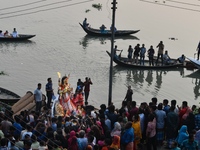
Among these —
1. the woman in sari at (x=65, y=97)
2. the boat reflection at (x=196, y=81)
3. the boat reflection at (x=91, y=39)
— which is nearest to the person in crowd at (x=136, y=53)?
the boat reflection at (x=196, y=81)

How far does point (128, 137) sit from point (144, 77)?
13253 millimetres

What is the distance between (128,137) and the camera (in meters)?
11.2

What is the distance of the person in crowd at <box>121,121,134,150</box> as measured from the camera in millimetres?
11062

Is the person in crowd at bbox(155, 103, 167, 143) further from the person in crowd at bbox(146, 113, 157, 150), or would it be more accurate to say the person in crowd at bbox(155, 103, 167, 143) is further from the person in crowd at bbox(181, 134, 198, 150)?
the person in crowd at bbox(181, 134, 198, 150)

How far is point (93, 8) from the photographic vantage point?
1673 inches

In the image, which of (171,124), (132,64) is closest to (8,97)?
(171,124)

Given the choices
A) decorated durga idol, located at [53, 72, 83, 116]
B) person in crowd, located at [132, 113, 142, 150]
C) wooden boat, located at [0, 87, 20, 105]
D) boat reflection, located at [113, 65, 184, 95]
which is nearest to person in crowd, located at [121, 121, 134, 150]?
person in crowd, located at [132, 113, 142, 150]

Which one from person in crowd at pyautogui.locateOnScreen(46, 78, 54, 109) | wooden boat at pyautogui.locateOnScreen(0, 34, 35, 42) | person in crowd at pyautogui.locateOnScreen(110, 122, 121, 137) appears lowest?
person in crowd at pyautogui.locateOnScreen(110, 122, 121, 137)

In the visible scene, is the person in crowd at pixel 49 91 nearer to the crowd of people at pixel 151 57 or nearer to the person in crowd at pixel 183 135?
the person in crowd at pixel 183 135

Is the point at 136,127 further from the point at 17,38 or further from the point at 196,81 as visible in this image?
the point at 17,38

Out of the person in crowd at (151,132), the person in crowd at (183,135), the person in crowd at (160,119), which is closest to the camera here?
the person in crowd at (183,135)

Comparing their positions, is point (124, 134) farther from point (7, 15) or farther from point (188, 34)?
point (7, 15)

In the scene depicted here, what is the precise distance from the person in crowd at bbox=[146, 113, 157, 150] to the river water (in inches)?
291

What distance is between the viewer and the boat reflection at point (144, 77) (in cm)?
2270
